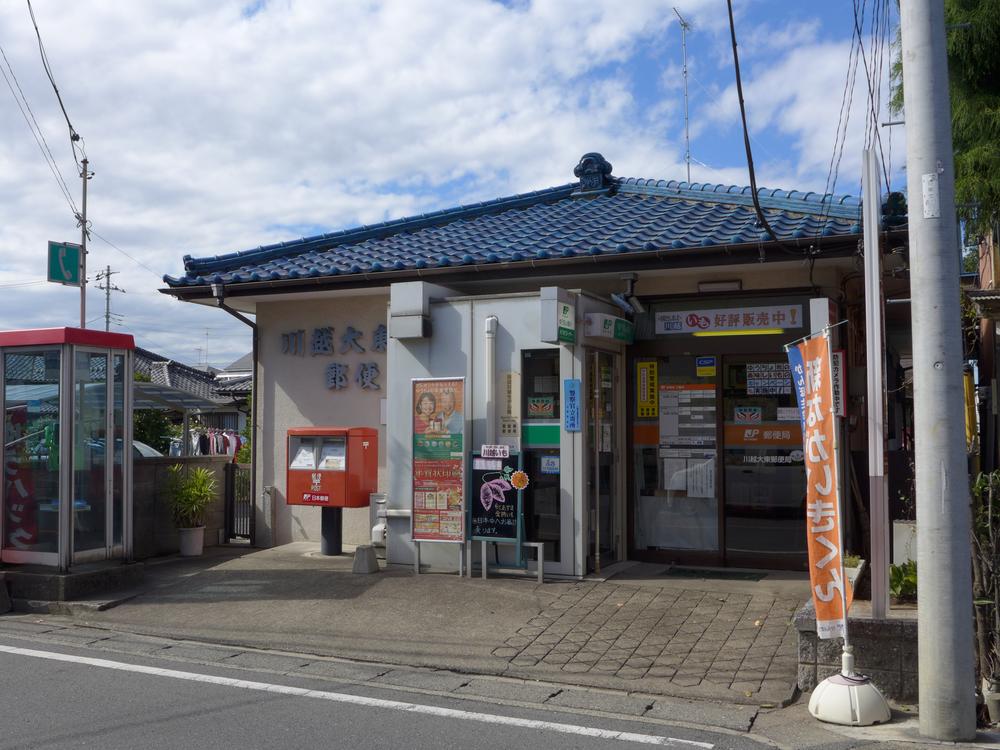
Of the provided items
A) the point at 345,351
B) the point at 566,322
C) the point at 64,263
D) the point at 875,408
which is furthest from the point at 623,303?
the point at 64,263

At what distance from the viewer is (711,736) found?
567 centimetres

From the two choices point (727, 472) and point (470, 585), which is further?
point (727, 472)

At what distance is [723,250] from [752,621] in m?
3.80

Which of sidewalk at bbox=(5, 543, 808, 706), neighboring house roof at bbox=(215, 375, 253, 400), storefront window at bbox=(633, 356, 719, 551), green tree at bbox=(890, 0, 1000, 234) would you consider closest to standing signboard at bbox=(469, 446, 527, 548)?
sidewalk at bbox=(5, 543, 808, 706)

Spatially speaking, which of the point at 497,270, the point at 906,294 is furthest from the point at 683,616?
the point at 906,294

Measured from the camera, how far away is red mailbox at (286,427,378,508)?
36.1ft

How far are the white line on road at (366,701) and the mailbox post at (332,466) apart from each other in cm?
387

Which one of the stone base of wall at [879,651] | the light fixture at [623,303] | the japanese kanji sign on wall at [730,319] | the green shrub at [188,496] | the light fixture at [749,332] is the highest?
the light fixture at [623,303]

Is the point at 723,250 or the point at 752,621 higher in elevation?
the point at 723,250

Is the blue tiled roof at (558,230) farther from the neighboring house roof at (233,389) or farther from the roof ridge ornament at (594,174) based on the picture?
the neighboring house roof at (233,389)

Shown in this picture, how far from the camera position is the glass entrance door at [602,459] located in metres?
10.1

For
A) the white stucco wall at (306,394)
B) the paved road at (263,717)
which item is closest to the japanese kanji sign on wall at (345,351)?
the white stucco wall at (306,394)

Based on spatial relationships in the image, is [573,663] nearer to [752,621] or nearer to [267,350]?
[752,621]

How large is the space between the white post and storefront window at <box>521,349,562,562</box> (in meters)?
4.07
